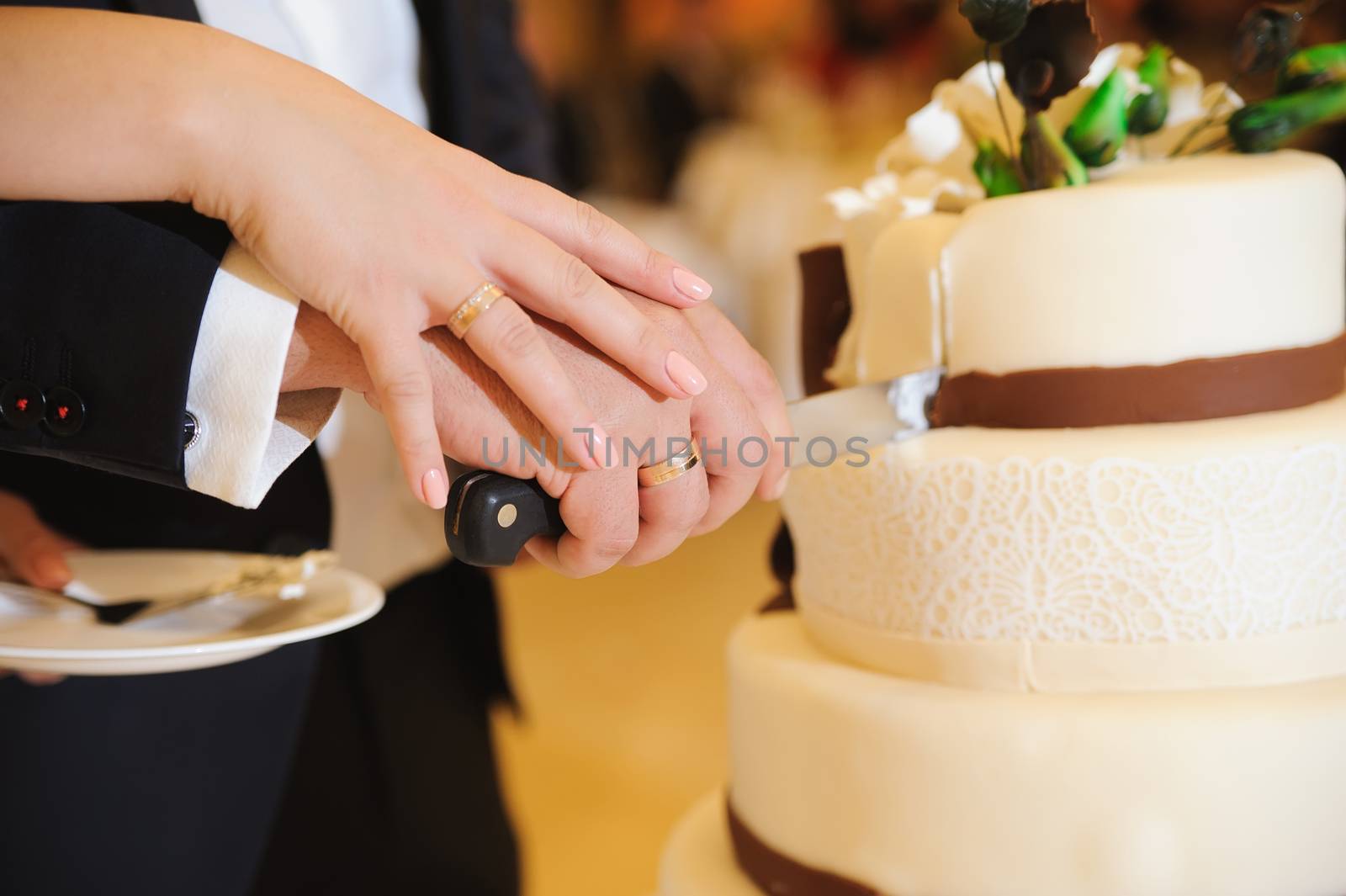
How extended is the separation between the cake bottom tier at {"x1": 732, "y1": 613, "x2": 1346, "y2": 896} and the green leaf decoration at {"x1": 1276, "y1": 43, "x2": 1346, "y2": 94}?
1.62ft

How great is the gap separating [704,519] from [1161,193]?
436 millimetres

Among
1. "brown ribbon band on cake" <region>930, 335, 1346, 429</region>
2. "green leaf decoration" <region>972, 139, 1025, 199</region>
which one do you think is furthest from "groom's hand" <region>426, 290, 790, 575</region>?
"green leaf decoration" <region>972, 139, 1025, 199</region>

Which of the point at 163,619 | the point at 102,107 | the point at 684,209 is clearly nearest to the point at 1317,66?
the point at 102,107

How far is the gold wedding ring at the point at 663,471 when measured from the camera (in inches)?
29.5

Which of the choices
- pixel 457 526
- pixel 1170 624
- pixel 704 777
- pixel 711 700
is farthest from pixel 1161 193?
pixel 711 700

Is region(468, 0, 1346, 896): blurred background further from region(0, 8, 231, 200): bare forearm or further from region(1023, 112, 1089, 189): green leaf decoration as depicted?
region(0, 8, 231, 200): bare forearm

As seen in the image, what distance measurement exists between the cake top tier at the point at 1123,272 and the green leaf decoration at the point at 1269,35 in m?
0.09

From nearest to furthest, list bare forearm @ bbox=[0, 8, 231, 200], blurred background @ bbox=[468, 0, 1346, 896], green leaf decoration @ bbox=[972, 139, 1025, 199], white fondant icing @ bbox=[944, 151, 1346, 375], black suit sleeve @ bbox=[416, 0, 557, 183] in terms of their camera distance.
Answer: bare forearm @ bbox=[0, 8, 231, 200] → white fondant icing @ bbox=[944, 151, 1346, 375] → green leaf decoration @ bbox=[972, 139, 1025, 199] → black suit sleeve @ bbox=[416, 0, 557, 183] → blurred background @ bbox=[468, 0, 1346, 896]

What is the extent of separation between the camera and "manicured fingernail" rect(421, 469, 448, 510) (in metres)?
0.70

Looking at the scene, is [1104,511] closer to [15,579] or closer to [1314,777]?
[1314,777]

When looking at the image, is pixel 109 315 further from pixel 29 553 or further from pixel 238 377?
pixel 29 553

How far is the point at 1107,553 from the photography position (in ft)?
2.82

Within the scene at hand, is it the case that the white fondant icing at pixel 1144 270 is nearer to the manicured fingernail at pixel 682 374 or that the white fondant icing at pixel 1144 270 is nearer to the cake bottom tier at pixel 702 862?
the manicured fingernail at pixel 682 374

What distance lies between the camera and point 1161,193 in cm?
86
